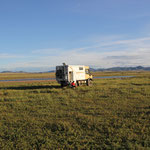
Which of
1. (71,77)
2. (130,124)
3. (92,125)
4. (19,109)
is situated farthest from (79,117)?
(71,77)

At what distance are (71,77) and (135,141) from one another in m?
18.3

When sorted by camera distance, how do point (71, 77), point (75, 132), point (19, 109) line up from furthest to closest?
1. point (71, 77)
2. point (19, 109)
3. point (75, 132)

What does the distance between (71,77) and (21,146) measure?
59.6 feet

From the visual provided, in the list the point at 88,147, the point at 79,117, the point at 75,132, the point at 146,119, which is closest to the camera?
the point at 88,147

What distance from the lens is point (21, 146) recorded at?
6508mm

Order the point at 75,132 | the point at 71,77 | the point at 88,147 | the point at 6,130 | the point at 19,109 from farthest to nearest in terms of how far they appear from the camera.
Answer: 1. the point at 71,77
2. the point at 19,109
3. the point at 6,130
4. the point at 75,132
5. the point at 88,147

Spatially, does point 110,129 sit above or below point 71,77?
below

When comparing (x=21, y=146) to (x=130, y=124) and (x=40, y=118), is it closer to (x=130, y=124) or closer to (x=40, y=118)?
(x=40, y=118)

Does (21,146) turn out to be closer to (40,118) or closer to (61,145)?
(61,145)

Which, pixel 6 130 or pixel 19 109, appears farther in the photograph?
pixel 19 109

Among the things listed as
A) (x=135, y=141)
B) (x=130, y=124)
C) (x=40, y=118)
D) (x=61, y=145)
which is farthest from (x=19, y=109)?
(x=135, y=141)

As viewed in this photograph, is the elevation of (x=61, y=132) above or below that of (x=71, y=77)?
below

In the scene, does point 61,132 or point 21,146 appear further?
point 61,132

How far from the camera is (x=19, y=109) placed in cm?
1266
